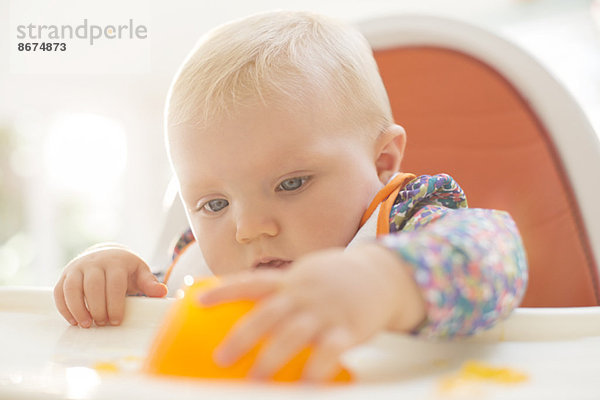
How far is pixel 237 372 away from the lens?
1.21 feet

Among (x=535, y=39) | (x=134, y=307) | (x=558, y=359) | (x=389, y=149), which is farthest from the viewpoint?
(x=535, y=39)

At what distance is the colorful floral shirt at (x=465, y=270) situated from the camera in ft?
1.40

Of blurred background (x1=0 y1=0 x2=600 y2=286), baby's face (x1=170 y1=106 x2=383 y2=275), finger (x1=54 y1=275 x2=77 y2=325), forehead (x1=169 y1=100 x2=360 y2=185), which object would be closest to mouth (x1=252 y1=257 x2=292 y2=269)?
baby's face (x1=170 y1=106 x2=383 y2=275)

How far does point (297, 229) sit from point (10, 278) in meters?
3.76

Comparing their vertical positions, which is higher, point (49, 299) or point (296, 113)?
point (296, 113)

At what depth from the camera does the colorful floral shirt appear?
0.43 m

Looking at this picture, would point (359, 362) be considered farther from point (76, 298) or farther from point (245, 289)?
point (76, 298)

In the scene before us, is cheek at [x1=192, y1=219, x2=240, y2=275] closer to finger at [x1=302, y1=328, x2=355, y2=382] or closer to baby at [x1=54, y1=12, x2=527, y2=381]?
baby at [x1=54, y1=12, x2=527, y2=381]

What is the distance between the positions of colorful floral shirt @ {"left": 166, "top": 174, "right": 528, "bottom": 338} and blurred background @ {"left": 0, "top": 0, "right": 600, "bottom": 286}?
3.04 meters

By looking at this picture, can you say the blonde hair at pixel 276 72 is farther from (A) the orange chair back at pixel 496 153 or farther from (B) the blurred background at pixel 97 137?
(B) the blurred background at pixel 97 137

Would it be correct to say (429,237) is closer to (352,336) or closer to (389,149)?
(352,336)

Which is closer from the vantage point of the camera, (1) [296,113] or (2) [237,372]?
(2) [237,372]

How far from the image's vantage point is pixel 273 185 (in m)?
0.80

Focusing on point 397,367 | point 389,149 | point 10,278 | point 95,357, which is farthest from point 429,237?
point 10,278
